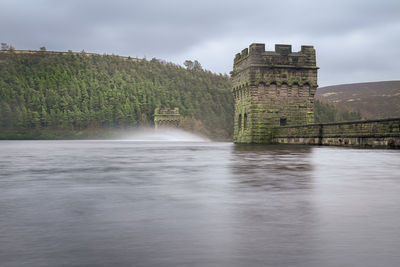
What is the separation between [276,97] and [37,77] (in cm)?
10595

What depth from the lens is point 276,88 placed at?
35250 mm

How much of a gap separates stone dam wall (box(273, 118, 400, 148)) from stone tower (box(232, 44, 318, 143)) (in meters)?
3.48

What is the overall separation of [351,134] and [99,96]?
102416mm

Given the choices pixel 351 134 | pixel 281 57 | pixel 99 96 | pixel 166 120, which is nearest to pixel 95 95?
pixel 99 96

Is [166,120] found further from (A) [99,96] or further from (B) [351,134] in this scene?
(B) [351,134]

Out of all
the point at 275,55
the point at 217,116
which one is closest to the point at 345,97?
the point at 217,116

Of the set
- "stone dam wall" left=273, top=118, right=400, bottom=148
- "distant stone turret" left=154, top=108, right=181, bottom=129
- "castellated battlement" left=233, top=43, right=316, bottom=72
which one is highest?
"castellated battlement" left=233, top=43, right=316, bottom=72

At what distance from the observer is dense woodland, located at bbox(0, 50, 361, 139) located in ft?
353

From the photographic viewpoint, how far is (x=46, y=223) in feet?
12.3

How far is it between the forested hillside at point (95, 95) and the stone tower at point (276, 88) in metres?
73.8

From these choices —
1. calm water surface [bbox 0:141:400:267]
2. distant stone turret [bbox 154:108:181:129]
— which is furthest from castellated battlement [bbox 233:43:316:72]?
distant stone turret [bbox 154:108:181:129]

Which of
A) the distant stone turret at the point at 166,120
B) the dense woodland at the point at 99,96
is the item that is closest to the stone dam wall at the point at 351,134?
the distant stone turret at the point at 166,120

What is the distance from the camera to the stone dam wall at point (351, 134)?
1898 cm

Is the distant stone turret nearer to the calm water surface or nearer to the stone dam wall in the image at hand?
the stone dam wall
